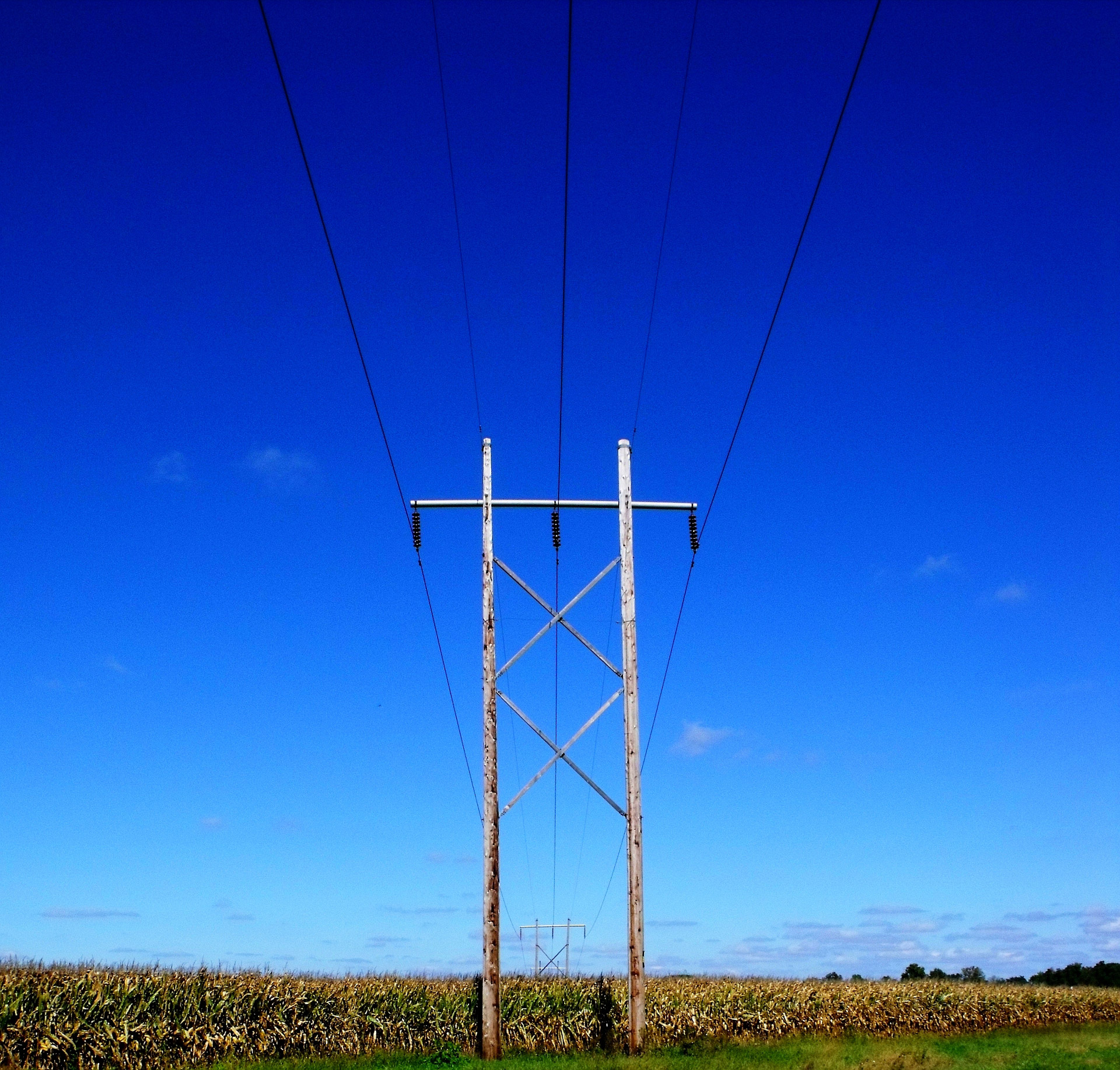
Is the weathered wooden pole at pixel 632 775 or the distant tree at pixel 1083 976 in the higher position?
the weathered wooden pole at pixel 632 775

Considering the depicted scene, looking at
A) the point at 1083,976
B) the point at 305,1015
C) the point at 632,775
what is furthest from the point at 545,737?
the point at 1083,976

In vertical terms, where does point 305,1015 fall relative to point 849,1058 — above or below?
above

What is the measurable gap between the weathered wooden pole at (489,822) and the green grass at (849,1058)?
30.1 inches

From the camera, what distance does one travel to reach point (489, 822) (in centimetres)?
2014

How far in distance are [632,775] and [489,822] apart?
2842mm

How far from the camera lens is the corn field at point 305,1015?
20750 millimetres

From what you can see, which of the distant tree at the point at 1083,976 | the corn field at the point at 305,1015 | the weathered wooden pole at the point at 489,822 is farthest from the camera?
the distant tree at the point at 1083,976

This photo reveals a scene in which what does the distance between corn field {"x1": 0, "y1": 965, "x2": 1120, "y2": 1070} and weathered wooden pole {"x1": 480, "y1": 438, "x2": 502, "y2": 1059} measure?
2337mm

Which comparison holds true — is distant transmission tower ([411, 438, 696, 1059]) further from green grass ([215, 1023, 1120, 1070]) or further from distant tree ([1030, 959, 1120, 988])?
distant tree ([1030, 959, 1120, 988])

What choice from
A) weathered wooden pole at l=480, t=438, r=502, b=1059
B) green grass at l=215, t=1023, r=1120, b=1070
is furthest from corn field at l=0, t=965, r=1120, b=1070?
weathered wooden pole at l=480, t=438, r=502, b=1059

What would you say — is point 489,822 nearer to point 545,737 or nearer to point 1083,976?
point 545,737

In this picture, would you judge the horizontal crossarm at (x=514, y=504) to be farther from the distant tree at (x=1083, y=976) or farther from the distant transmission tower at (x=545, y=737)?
the distant tree at (x=1083, y=976)

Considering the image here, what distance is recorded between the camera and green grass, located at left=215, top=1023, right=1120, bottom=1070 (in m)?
19.5

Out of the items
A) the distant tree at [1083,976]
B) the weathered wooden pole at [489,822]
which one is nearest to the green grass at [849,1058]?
the weathered wooden pole at [489,822]
